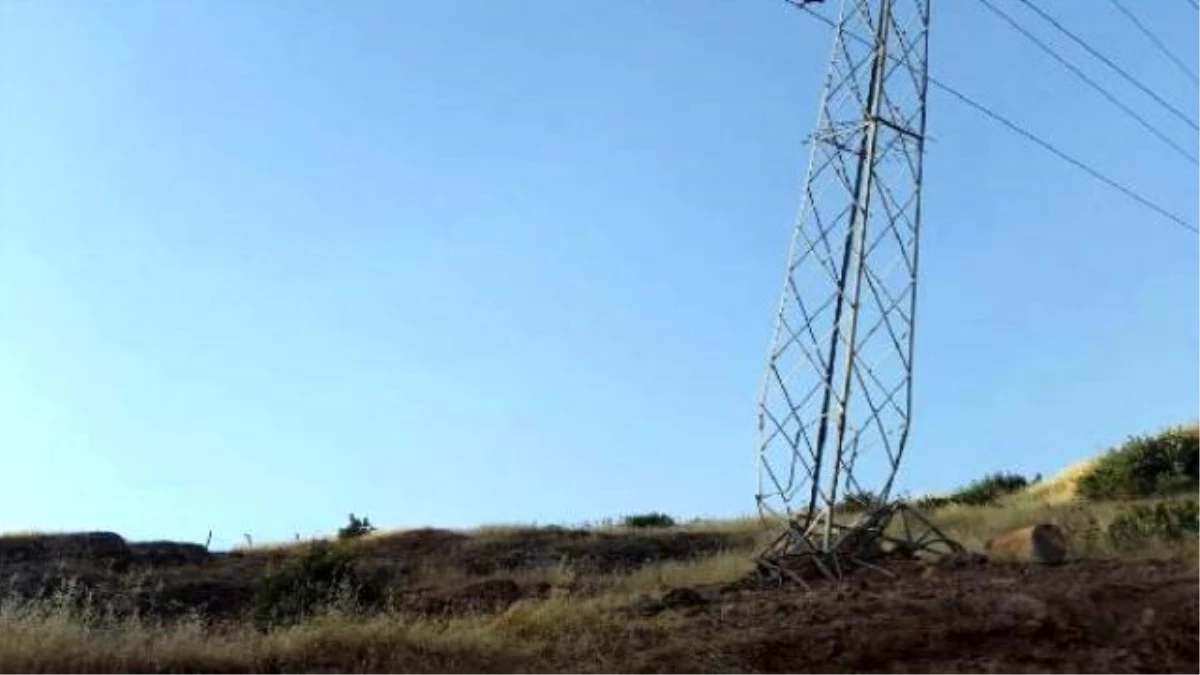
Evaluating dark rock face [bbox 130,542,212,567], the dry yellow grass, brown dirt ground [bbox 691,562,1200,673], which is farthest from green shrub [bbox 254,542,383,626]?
dark rock face [bbox 130,542,212,567]

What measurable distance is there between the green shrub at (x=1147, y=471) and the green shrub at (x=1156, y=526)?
432 inches

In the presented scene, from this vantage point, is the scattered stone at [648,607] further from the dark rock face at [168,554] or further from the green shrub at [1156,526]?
the dark rock face at [168,554]

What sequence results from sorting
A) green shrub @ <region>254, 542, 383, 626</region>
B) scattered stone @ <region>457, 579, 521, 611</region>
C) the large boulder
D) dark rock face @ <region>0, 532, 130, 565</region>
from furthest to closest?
dark rock face @ <region>0, 532, 130, 565</region>, the large boulder, green shrub @ <region>254, 542, 383, 626</region>, scattered stone @ <region>457, 579, 521, 611</region>

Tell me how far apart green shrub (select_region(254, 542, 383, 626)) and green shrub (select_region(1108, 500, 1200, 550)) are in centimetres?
1081

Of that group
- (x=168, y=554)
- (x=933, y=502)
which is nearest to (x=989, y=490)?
(x=933, y=502)

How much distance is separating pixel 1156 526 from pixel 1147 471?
46.8ft

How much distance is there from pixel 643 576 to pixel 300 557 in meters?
4.85

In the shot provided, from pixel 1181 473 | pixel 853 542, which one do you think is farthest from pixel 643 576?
pixel 1181 473

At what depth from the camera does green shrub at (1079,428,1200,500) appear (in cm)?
3312

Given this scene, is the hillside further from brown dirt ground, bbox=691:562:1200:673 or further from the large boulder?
the large boulder

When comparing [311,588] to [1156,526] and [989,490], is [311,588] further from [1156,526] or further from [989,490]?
[989,490]

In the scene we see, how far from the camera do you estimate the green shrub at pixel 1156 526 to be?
20281mm

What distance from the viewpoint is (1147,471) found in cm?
3431

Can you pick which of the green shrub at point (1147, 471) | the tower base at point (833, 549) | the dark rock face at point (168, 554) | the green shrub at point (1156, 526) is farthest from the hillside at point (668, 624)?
the green shrub at point (1147, 471)
